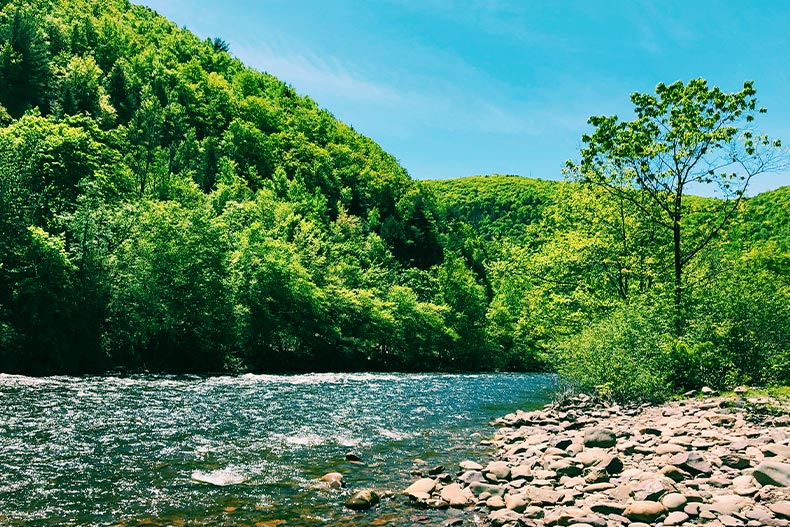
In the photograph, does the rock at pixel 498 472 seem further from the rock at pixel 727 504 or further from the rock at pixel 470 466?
the rock at pixel 727 504

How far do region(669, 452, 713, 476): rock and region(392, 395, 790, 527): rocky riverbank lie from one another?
18mm

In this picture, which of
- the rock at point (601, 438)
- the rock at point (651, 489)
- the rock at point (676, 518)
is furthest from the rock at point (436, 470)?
the rock at point (676, 518)

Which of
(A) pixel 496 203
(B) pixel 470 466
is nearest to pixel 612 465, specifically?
(B) pixel 470 466

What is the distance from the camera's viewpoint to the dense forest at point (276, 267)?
20203 mm

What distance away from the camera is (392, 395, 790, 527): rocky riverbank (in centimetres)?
838

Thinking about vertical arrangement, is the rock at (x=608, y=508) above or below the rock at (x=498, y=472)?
above

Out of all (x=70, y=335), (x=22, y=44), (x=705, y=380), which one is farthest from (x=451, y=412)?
(x=22, y=44)

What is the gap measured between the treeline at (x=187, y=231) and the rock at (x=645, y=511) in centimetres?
3410

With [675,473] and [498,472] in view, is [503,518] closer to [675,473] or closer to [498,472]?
[498,472]

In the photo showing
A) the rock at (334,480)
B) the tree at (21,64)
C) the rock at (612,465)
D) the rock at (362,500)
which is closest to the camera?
the rock at (362,500)

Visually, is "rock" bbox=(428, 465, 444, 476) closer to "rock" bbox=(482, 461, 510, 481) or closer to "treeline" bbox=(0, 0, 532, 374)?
"rock" bbox=(482, 461, 510, 481)

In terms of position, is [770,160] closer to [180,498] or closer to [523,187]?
[180,498]

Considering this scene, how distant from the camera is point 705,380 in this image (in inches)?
762

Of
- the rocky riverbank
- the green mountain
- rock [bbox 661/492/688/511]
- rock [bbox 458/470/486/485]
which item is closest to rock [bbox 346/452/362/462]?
the rocky riverbank
